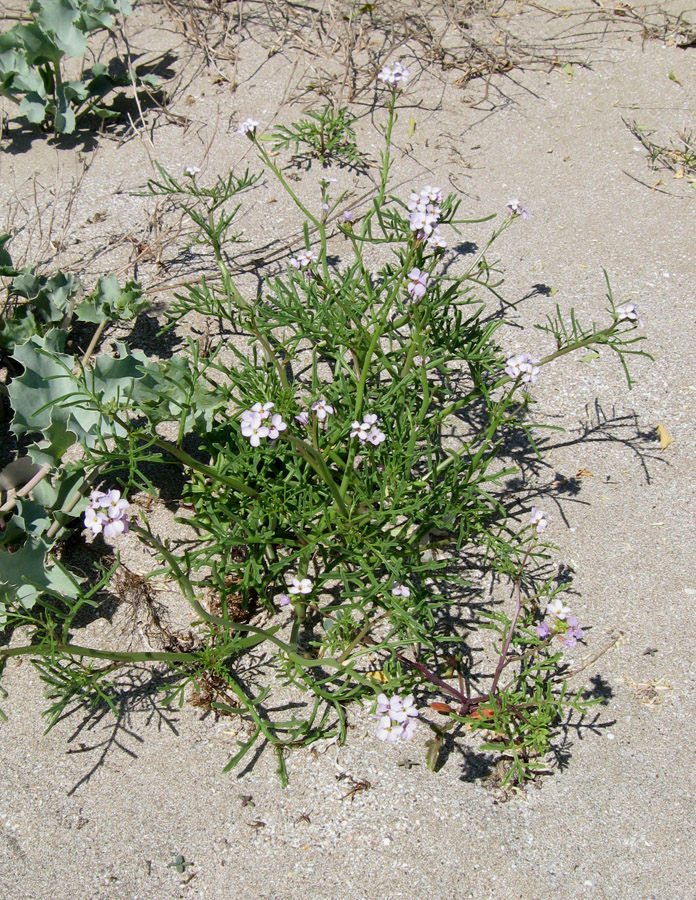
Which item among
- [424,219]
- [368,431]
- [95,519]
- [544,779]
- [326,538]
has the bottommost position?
[544,779]

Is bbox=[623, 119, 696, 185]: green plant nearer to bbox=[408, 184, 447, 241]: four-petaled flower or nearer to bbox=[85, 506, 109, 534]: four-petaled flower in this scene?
bbox=[408, 184, 447, 241]: four-petaled flower

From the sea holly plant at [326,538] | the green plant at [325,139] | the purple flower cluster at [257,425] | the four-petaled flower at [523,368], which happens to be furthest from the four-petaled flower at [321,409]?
the green plant at [325,139]

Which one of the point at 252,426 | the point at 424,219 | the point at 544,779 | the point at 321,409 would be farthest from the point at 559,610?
the point at 424,219

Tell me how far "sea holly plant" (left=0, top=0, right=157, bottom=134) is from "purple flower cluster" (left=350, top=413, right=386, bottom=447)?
2.45m

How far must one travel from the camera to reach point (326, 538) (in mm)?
2264

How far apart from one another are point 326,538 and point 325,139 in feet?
7.42

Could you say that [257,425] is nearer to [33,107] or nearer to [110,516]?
[110,516]

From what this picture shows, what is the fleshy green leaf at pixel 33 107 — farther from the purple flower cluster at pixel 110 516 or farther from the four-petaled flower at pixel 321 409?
the purple flower cluster at pixel 110 516

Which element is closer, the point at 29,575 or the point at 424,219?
the point at 424,219

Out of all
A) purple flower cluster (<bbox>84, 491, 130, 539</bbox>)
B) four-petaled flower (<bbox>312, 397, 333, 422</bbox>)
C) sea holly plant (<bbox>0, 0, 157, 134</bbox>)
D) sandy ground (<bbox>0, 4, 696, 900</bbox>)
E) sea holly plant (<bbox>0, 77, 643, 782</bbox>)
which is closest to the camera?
purple flower cluster (<bbox>84, 491, 130, 539</bbox>)

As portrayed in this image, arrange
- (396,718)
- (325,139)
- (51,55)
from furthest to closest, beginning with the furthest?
Answer: (325,139) → (51,55) → (396,718)

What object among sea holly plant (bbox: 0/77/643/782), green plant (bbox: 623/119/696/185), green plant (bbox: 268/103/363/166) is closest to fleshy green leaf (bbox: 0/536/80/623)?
sea holly plant (bbox: 0/77/643/782)

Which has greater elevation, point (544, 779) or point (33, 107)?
point (33, 107)

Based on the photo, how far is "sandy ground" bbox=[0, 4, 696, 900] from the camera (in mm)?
2051
